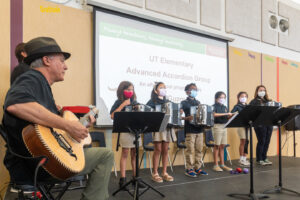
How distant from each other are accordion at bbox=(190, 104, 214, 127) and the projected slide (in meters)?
1.30

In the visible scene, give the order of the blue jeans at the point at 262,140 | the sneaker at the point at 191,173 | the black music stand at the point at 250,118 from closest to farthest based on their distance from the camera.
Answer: the black music stand at the point at 250,118, the sneaker at the point at 191,173, the blue jeans at the point at 262,140

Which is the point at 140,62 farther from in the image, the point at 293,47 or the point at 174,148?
the point at 293,47

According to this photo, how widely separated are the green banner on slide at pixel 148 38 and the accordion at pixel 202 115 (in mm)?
1891

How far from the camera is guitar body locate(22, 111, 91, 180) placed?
172 cm

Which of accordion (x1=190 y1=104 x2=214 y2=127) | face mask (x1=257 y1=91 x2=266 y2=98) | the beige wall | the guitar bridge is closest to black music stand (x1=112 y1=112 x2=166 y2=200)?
the guitar bridge

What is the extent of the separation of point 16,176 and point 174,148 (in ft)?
15.3

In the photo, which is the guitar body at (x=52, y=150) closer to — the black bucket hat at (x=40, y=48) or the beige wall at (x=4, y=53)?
the black bucket hat at (x=40, y=48)

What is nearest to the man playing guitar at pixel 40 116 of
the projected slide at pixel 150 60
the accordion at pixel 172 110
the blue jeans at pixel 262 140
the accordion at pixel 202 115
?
the accordion at pixel 172 110

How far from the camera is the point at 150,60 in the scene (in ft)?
19.3

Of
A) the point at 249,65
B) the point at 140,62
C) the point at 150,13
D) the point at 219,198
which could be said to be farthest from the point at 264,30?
the point at 219,198

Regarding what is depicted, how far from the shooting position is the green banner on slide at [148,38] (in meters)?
5.29

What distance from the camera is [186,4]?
6641 mm

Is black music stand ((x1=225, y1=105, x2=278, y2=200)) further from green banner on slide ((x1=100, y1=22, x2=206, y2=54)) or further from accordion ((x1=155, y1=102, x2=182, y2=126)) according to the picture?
green banner on slide ((x1=100, y1=22, x2=206, y2=54))

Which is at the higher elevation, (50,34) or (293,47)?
(293,47)
